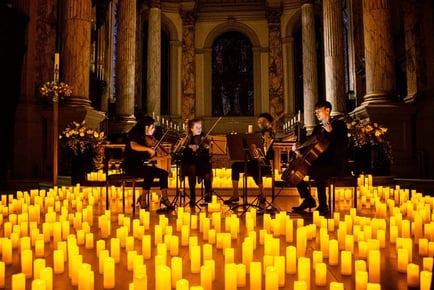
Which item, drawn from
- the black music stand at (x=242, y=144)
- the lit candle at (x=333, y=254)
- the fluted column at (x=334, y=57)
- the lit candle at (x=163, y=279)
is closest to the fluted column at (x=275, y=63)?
the fluted column at (x=334, y=57)

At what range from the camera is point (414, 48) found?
36.3ft

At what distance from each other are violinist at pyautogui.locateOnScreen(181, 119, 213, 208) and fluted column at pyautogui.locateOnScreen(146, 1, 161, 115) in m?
12.8

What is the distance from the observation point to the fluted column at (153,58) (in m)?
19.7

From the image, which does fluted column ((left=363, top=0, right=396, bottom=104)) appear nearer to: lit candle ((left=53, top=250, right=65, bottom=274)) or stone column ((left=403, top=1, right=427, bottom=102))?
stone column ((left=403, top=1, right=427, bottom=102))

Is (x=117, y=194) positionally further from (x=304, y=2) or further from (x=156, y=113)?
(x=304, y=2)

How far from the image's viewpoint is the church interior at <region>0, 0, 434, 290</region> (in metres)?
3.19

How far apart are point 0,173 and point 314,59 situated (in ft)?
47.3

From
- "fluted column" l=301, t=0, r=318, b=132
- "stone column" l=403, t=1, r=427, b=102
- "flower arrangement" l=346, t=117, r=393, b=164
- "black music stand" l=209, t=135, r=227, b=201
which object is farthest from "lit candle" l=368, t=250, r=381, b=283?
"fluted column" l=301, t=0, r=318, b=132

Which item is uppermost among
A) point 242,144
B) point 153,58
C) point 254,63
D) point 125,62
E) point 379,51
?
point 254,63

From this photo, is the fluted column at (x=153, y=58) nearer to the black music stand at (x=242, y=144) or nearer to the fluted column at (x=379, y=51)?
the fluted column at (x=379, y=51)

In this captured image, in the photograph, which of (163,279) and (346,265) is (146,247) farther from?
(346,265)

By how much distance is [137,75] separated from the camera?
20453 mm

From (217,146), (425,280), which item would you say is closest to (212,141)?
(217,146)

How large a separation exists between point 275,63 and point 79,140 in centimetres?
1544
